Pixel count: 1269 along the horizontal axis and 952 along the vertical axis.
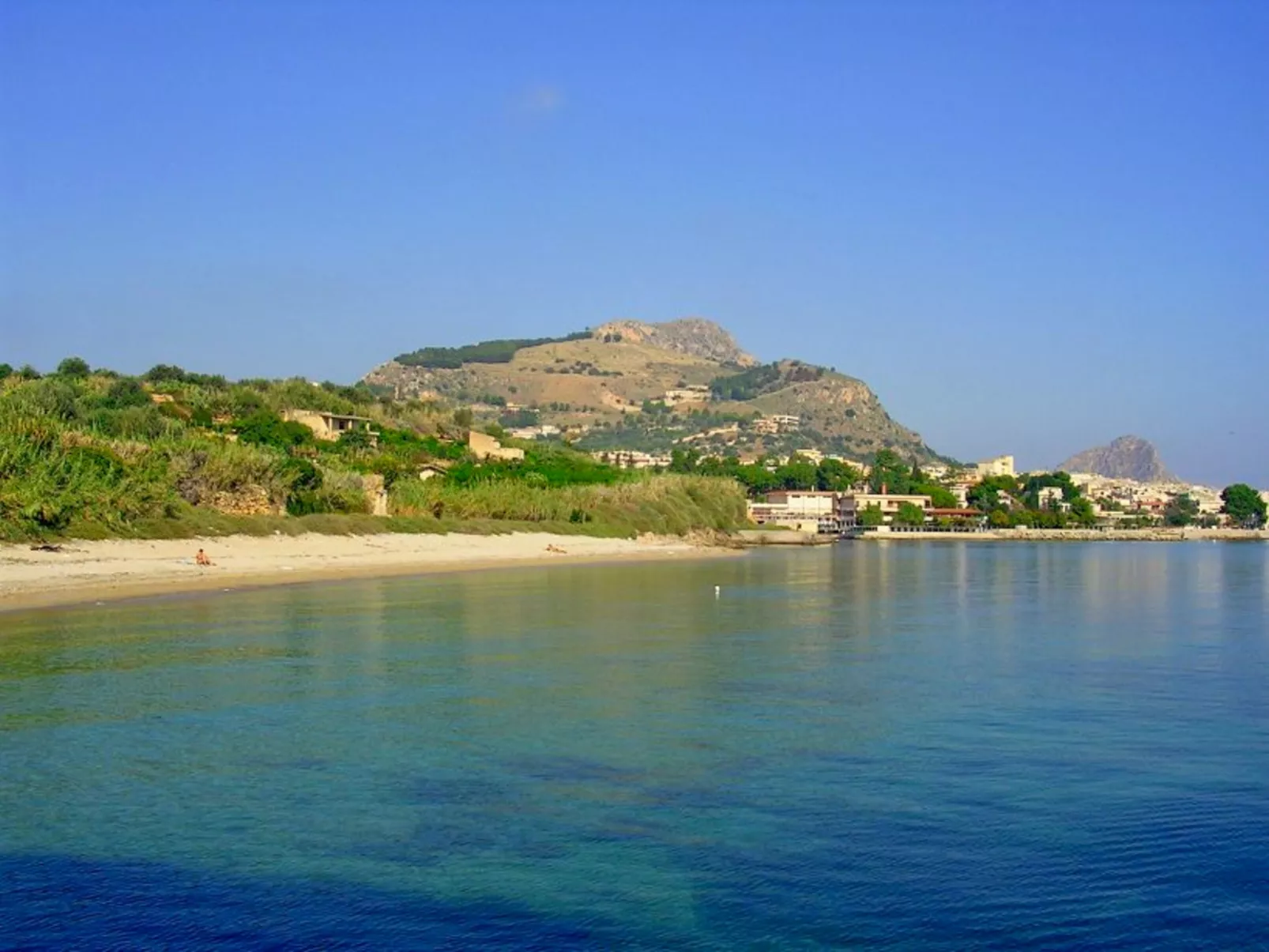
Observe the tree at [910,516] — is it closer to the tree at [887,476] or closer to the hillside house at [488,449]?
the tree at [887,476]

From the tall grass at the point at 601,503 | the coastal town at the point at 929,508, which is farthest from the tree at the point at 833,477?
the tall grass at the point at 601,503

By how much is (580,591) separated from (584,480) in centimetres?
4995

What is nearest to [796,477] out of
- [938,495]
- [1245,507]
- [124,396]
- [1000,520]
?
[938,495]

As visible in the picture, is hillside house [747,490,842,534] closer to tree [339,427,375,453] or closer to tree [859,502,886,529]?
tree [859,502,886,529]

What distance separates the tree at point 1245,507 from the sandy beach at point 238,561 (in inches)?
5503

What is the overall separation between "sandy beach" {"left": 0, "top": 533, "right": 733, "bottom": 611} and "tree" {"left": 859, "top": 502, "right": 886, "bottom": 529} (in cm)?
8521

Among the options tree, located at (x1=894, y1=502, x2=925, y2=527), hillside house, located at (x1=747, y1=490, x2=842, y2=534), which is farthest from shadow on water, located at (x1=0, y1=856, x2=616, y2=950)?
tree, located at (x1=894, y1=502, x2=925, y2=527)

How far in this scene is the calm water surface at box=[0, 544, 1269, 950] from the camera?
9.83 meters

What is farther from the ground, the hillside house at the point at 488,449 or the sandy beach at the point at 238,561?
the hillside house at the point at 488,449

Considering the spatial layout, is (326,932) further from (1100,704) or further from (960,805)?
(1100,704)

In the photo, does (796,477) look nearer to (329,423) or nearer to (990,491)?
(990,491)

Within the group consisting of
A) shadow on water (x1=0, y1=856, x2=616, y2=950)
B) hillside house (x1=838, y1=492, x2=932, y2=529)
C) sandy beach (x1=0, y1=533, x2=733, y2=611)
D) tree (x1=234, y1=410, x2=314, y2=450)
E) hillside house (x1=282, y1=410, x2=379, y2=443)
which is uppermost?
hillside house (x1=282, y1=410, x2=379, y2=443)

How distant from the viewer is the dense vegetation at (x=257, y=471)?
1590 inches

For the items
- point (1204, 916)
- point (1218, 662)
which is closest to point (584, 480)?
point (1218, 662)
